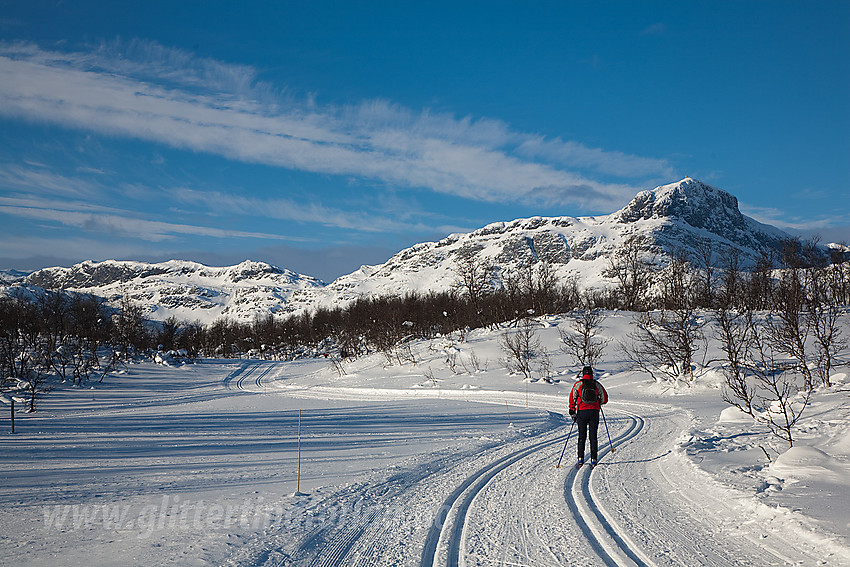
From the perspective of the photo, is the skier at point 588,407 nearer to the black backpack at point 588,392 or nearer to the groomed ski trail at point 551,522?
the black backpack at point 588,392

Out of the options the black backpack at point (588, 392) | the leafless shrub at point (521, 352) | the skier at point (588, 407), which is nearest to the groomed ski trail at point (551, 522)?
the skier at point (588, 407)

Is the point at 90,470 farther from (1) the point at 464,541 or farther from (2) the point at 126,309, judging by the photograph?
(2) the point at 126,309

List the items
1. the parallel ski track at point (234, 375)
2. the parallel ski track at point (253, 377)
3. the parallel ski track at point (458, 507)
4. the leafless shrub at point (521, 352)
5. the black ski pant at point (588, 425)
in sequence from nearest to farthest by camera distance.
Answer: the parallel ski track at point (458, 507), the black ski pant at point (588, 425), the leafless shrub at point (521, 352), the parallel ski track at point (253, 377), the parallel ski track at point (234, 375)

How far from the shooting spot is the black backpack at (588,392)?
9.84 m

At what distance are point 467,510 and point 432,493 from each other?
Result: 3.75 feet

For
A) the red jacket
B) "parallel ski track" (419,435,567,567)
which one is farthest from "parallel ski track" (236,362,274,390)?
the red jacket

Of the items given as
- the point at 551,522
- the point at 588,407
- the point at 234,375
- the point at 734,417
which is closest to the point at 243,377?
the point at 234,375

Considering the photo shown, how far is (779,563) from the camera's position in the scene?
16.3 ft

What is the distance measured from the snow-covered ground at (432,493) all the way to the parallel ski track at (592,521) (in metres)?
0.03

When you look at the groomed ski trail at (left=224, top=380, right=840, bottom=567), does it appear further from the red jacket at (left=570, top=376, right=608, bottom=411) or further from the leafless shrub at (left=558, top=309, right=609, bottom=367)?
the leafless shrub at (left=558, top=309, right=609, bottom=367)

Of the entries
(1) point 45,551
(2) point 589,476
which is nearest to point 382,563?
(1) point 45,551

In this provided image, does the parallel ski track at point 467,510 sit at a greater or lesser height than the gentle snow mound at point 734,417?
lesser

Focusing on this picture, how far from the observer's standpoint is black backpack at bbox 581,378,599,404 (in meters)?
9.84

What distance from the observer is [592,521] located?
21.0ft
